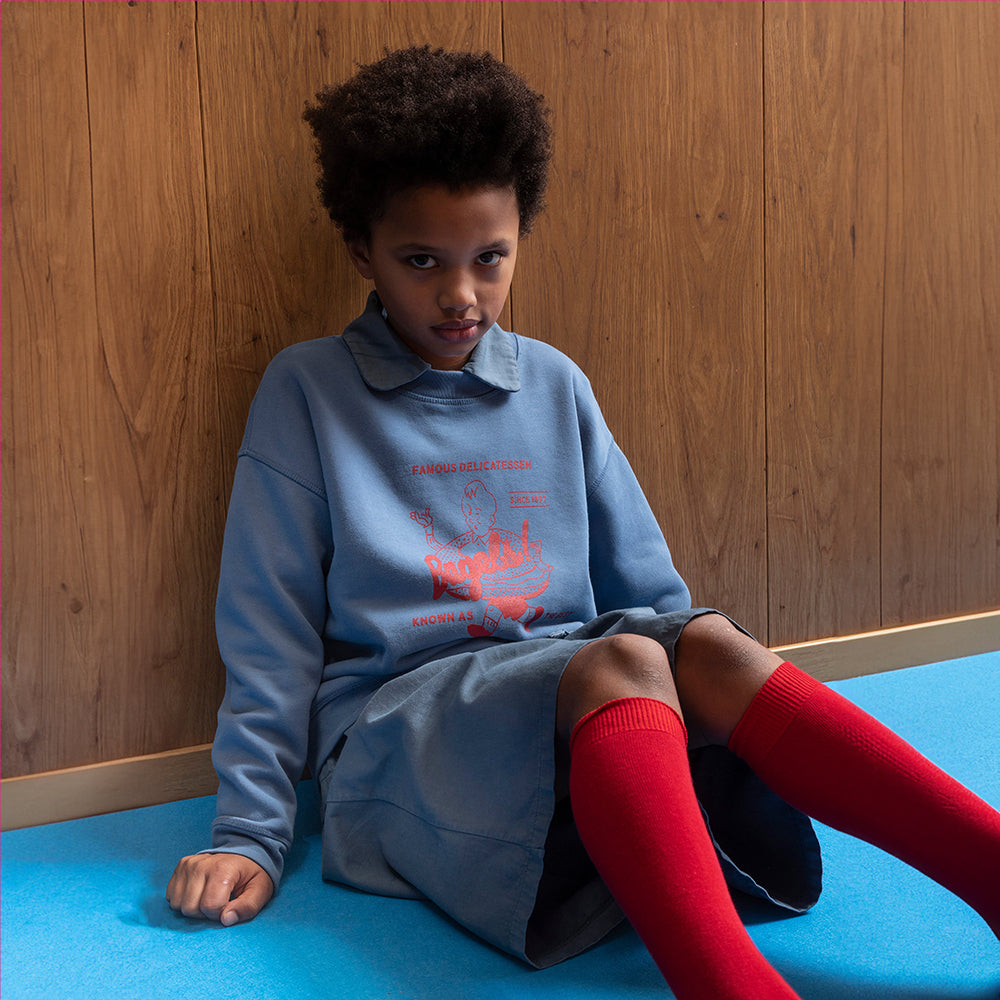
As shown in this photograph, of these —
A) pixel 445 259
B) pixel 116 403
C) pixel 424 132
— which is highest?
pixel 424 132

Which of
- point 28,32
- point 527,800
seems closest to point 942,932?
point 527,800

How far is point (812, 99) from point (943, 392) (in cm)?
43

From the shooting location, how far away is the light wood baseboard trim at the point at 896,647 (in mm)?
1268

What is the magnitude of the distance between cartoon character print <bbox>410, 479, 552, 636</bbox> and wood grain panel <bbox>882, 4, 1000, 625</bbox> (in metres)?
0.64

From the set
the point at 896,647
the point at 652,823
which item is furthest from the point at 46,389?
the point at 896,647

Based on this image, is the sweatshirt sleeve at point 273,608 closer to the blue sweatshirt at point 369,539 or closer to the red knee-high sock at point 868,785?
the blue sweatshirt at point 369,539

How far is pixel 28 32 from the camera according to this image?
0.86 metres

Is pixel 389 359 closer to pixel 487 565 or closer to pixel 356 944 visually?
pixel 487 565

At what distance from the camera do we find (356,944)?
2.35 ft

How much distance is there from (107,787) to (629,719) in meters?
0.60

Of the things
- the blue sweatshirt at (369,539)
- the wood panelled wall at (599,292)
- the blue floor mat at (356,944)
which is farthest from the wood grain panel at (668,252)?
the blue floor mat at (356,944)

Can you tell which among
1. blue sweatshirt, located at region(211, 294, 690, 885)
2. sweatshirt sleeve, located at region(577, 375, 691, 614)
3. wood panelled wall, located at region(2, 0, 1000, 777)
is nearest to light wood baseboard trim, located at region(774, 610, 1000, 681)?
wood panelled wall, located at region(2, 0, 1000, 777)

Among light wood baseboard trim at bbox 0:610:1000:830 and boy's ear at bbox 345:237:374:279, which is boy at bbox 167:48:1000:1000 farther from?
light wood baseboard trim at bbox 0:610:1000:830

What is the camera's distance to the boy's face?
0.81 m
